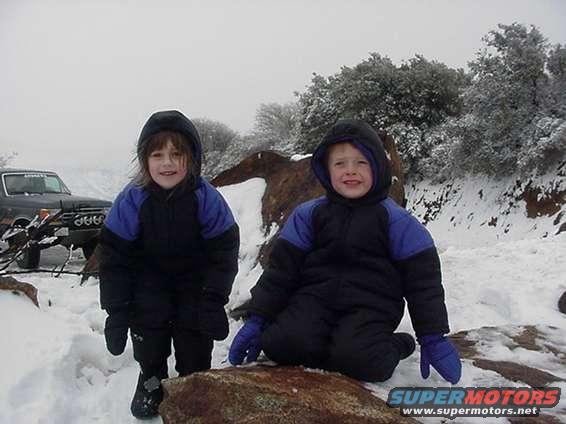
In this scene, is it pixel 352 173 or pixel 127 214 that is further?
pixel 127 214

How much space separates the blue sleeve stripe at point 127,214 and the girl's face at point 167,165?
123 millimetres

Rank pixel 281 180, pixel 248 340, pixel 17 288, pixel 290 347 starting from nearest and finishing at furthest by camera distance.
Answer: pixel 290 347 < pixel 248 340 < pixel 17 288 < pixel 281 180

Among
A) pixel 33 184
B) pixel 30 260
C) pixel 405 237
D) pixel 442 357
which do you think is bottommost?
pixel 30 260

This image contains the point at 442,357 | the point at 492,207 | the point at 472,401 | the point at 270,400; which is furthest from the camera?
the point at 492,207

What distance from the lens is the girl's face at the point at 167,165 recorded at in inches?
94.3

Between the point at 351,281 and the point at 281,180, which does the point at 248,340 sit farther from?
the point at 281,180

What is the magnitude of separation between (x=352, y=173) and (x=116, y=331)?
1.44m

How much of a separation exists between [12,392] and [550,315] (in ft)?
11.1

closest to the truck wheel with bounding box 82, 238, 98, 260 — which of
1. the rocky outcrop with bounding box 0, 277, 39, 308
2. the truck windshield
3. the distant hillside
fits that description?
the truck windshield

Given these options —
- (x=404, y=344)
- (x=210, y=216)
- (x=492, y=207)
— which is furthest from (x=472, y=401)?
(x=492, y=207)

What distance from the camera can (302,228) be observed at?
2.32m

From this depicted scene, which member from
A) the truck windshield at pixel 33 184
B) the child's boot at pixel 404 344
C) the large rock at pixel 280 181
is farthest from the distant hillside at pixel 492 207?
the truck windshield at pixel 33 184

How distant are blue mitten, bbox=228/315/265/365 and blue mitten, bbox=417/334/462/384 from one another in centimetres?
75

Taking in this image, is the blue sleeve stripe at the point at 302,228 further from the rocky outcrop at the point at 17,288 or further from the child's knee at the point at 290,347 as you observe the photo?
the rocky outcrop at the point at 17,288
